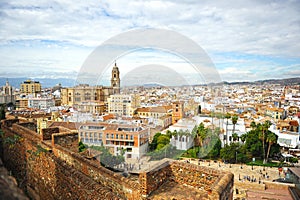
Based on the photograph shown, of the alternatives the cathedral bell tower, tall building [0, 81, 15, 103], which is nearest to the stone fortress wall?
the cathedral bell tower

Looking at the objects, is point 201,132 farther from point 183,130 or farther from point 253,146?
point 253,146

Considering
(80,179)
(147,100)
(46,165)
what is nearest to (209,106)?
(147,100)

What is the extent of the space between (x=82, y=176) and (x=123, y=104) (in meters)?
2.00

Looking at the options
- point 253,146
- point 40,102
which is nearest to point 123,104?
point 253,146

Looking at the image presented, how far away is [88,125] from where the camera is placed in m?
5.95

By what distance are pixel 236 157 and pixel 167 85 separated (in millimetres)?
23663

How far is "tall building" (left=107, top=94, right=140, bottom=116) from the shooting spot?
5.64 meters

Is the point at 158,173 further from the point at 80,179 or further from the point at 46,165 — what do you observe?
the point at 46,165

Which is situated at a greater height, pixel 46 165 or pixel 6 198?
pixel 6 198

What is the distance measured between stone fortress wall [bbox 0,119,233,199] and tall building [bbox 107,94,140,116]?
138cm

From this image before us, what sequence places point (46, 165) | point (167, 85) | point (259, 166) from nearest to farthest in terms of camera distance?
point (167, 85) → point (46, 165) → point (259, 166)

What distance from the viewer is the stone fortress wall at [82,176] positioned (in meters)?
3.87

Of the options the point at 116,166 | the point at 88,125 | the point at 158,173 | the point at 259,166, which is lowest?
the point at 259,166

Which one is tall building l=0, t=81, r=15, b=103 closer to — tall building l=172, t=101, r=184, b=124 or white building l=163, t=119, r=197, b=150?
white building l=163, t=119, r=197, b=150
